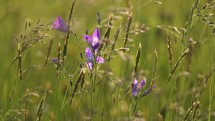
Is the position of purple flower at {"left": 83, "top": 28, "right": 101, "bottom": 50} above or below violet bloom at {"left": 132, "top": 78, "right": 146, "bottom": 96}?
above

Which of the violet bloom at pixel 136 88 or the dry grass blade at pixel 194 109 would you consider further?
the violet bloom at pixel 136 88

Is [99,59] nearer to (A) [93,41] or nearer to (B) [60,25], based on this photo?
(A) [93,41]

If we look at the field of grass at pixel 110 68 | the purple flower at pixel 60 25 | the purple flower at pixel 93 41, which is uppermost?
the purple flower at pixel 60 25

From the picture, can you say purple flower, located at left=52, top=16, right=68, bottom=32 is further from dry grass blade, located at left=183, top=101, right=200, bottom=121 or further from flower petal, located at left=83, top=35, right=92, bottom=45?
dry grass blade, located at left=183, top=101, right=200, bottom=121

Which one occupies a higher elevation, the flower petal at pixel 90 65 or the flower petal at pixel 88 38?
the flower petal at pixel 88 38

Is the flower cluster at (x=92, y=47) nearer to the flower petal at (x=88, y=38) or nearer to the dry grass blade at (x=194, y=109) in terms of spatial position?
the flower petal at (x=88, y=38)

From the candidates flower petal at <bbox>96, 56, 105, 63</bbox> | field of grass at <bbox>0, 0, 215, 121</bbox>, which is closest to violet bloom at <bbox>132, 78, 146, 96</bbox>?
field of grass at <bbox>0, 0, 215, 121</bbox>

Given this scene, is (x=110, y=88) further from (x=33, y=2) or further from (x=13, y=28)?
(x=33, y=2)

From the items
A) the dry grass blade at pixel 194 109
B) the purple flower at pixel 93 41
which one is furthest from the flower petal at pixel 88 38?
the dry grass blade at pixel 194 109

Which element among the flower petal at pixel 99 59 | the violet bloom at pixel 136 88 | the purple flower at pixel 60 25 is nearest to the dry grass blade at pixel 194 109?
the violet bloom at pixel 136 88

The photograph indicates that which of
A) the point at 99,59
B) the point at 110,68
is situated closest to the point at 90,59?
the point at 99,59
